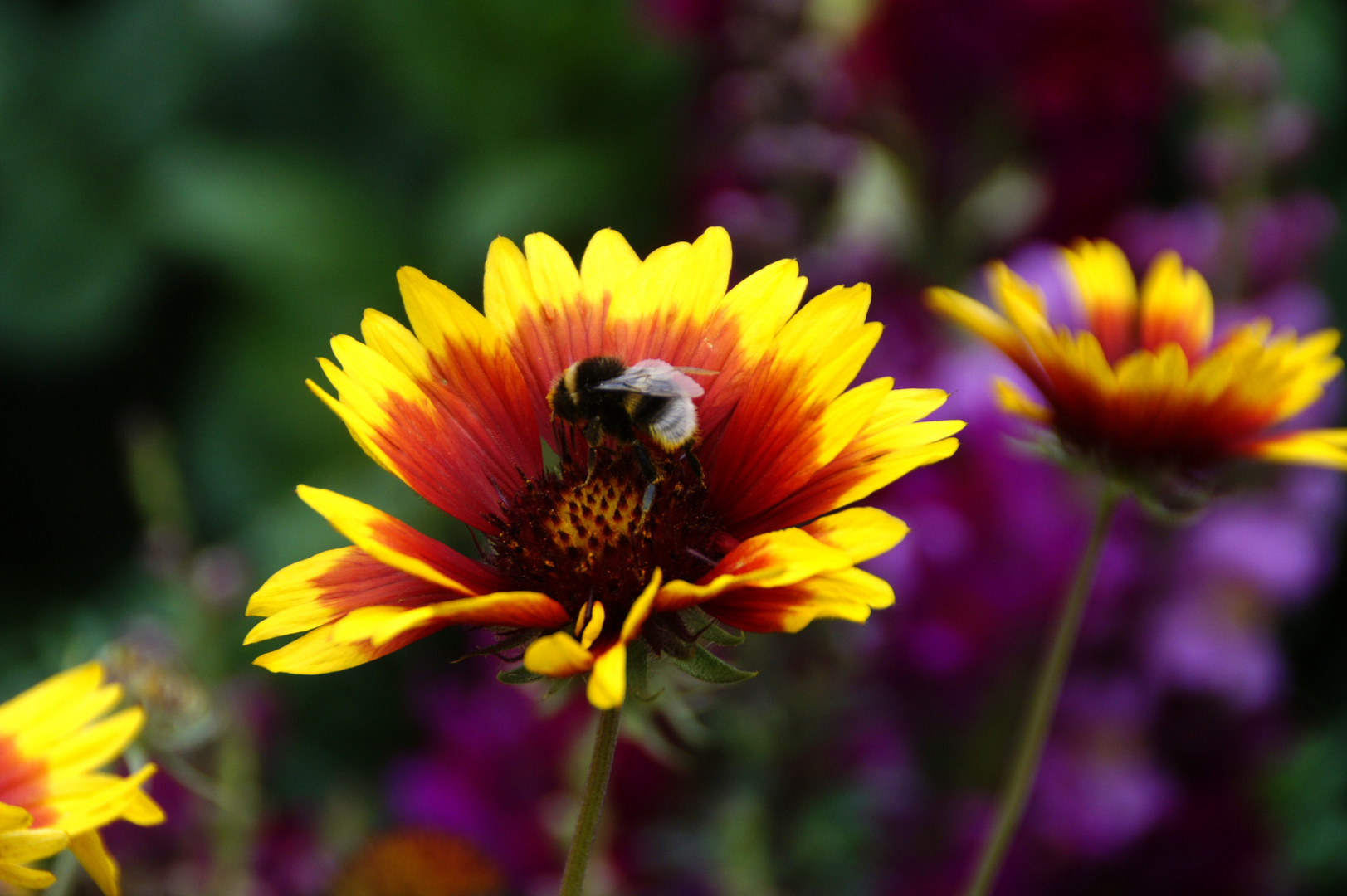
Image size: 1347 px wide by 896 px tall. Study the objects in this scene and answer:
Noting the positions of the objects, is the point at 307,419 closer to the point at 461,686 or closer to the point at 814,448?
the point at 461,686

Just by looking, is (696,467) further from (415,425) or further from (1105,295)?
(1105,295)

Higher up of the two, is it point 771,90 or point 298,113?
point 298,113

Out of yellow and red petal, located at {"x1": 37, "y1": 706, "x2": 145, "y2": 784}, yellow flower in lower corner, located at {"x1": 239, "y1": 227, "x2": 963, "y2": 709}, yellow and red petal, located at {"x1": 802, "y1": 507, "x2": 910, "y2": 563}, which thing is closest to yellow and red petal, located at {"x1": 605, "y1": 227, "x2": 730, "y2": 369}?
yellow flower in lower corner, located at {"x1": 239, "y1": 227, "x2": 963, "y2": 709}

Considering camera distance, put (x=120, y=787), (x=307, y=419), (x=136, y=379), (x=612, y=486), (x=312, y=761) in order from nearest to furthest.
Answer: (x=120, y=787) → (x=612, y=486) → (x=312, y=761) → (x=307, y=419) → (x=136, y=379)

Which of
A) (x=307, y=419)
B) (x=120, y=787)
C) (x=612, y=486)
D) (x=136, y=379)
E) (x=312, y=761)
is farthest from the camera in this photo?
(x=136, y=379)

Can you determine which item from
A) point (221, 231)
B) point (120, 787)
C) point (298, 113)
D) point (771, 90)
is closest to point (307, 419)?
point (221, 231)
